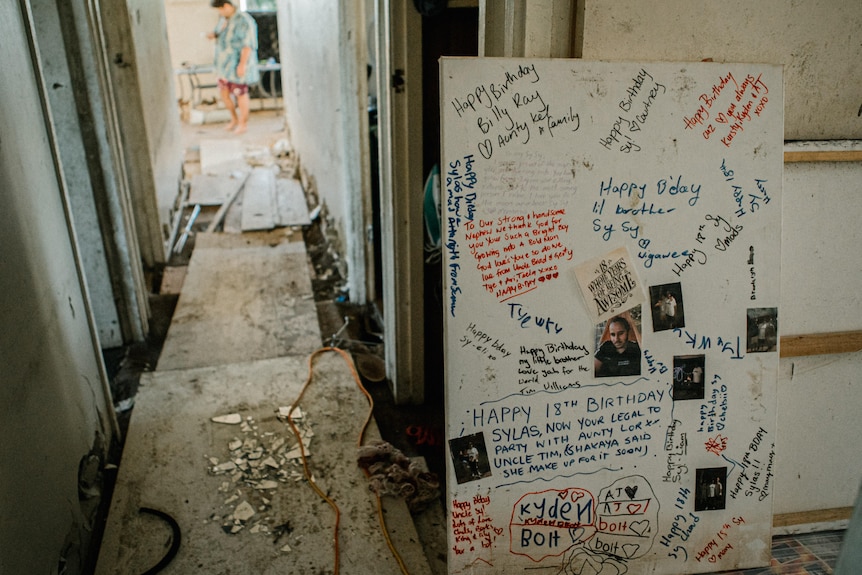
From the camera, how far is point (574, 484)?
1.68m

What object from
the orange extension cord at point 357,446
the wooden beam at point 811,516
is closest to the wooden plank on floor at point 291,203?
the orange extension cord at point 357,446

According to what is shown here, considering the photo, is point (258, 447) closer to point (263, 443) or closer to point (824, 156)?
point (263, 443)

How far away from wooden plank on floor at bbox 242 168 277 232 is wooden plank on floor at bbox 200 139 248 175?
1.29 ft

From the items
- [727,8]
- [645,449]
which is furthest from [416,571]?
[727,8]

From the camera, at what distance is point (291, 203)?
6102 millimetres

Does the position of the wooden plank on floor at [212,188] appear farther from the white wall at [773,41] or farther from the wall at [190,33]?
the white wall at [773,41]

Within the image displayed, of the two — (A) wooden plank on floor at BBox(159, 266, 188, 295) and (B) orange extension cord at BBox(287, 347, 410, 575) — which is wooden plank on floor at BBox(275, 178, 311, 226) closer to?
(A) wooden plank on floor at BBox(159, 266, 188, 295)

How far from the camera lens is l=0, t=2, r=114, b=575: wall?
1.62 metres

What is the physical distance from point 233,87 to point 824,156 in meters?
8.67

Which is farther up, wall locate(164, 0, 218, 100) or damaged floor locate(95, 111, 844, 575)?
wall locate(164, 0, 218, 100)

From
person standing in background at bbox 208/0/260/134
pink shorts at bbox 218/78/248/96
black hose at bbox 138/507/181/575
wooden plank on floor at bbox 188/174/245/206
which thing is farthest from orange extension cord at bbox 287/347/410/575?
pink shorts at bbox 218/78/248/96

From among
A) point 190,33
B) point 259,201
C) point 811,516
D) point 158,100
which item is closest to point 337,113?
point 158,100

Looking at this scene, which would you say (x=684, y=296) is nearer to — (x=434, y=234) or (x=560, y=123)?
(x=560, y=123)

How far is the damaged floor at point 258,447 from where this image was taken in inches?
84.4
